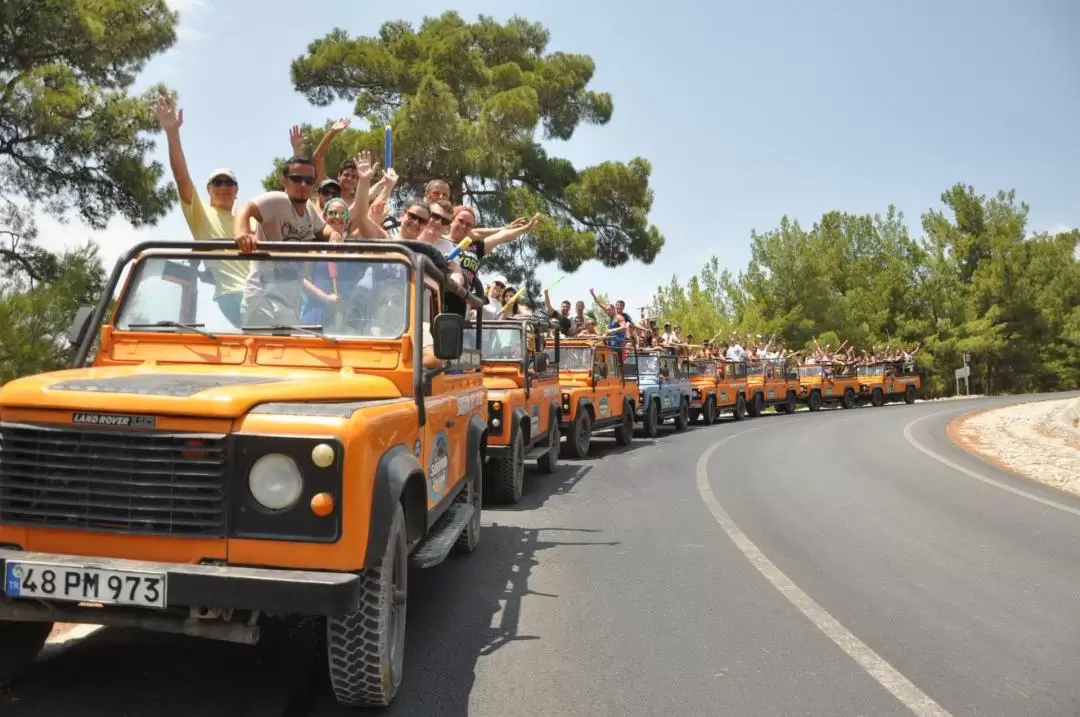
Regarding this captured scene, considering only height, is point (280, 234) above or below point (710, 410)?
above

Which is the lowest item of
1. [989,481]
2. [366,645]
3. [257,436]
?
[989,481]

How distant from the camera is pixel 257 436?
3559 mm

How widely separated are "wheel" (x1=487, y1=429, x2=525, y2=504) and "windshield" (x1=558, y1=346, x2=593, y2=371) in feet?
18.2

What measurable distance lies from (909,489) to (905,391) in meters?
32.4

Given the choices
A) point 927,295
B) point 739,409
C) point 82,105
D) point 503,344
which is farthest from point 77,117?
point 927,295

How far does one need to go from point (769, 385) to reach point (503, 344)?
70.0ft

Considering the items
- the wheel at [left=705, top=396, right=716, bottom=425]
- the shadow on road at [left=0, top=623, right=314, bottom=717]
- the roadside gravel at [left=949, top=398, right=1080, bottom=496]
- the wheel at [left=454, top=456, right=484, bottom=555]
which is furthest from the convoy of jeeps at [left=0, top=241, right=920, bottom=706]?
the wheel at [left=705, top=396, right=716, bottom=425]

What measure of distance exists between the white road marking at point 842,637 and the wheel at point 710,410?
54.8ft

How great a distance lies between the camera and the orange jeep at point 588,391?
48.4ft

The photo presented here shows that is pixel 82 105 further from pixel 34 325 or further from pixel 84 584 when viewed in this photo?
pixel 84 584

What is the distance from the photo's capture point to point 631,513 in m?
9.55

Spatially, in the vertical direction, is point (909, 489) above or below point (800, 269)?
below

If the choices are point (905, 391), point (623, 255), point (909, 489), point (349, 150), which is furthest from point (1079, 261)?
point (909, 489)

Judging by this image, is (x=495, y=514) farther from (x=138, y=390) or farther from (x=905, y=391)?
(x=905, y=391)
